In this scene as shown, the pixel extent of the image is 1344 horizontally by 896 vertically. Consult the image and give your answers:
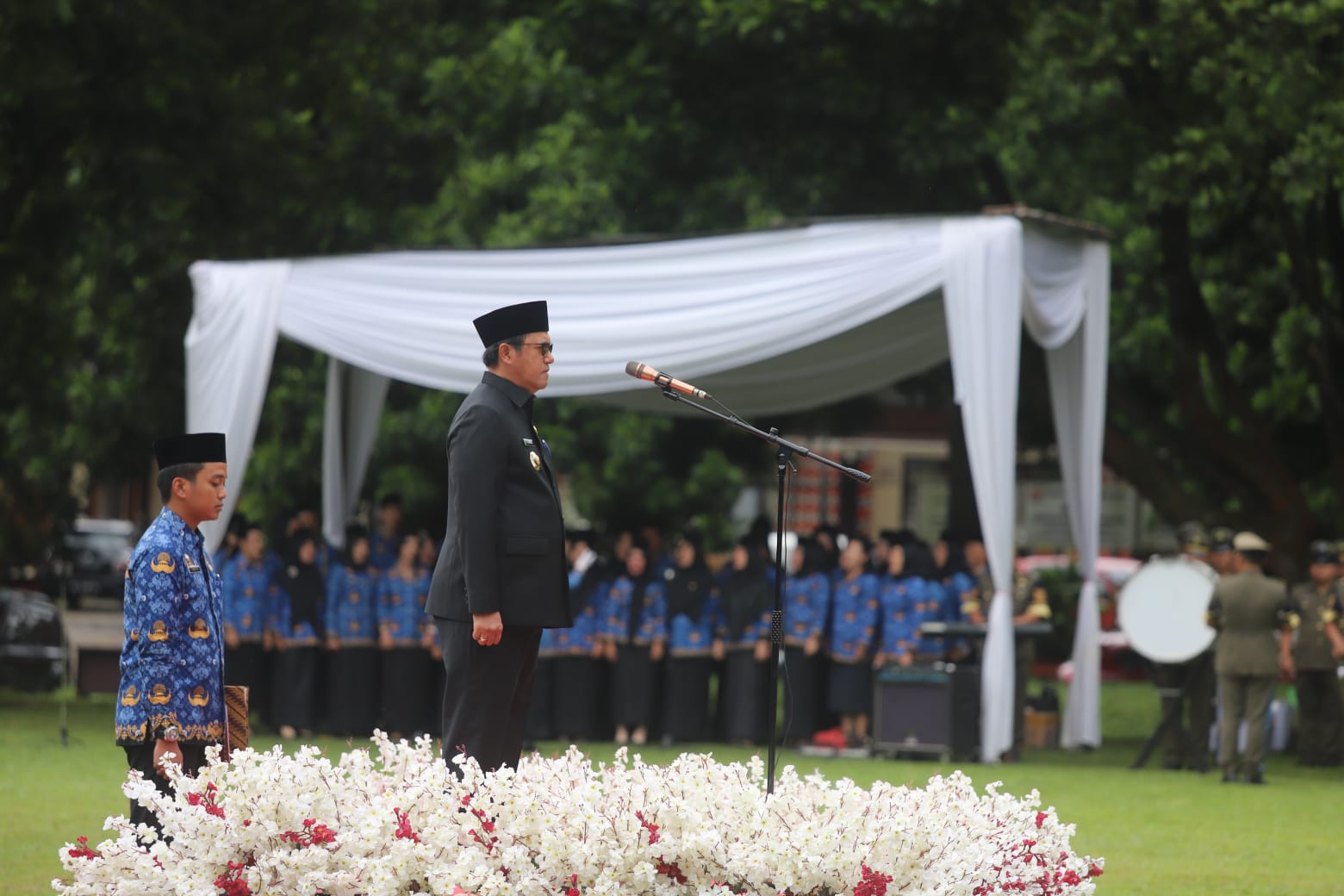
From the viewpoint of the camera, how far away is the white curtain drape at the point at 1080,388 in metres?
13.2

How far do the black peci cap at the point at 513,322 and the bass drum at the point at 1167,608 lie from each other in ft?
25.8

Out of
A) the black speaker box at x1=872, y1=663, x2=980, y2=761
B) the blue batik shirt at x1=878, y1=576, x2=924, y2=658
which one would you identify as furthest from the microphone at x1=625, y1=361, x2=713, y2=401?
the blue batik shirt at x1=878, y1=576, x2=924, y2=658

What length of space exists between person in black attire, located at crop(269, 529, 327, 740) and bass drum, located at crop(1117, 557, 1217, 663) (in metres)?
6.23

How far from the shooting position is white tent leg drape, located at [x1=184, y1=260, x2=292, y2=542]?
45.2ft

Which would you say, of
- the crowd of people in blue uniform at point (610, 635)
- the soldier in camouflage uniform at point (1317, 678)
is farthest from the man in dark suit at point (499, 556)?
the soldier in camouflage uniform at point (1317, 678)

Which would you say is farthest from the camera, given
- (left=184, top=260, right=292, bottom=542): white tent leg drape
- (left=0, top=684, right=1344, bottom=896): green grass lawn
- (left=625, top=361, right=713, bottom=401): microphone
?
(left=184, top=260, right=292, bottom=542): white tent leg drape

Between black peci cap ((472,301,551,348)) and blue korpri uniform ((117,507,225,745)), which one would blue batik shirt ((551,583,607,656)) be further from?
blue korpri uniform ((117,507,225,745))

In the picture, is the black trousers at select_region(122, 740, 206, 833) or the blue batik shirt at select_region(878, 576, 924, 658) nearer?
the black trousers at select_region(122, 740, 206, 833)

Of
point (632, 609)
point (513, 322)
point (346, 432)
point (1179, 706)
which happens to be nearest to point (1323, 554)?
point (1179, 706)

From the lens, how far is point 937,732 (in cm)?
1327

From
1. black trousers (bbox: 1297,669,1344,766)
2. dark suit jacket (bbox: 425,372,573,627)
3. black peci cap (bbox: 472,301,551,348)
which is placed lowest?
black trousers (bbox: 1297,669,1344,766)

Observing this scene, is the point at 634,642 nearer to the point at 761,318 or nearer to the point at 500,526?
the point at 761,318

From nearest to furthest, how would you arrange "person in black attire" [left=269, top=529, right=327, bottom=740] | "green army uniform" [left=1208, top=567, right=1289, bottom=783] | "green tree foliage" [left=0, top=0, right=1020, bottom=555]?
"green army uniform" [left=1208, top=567, right=1289, bottom=783], "person in black attire" [left=269, top=529, right=327, bottom=740], "green tree foliage" [left=0, top=0, right=1020, bottom=555]

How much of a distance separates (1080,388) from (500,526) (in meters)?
8.39
